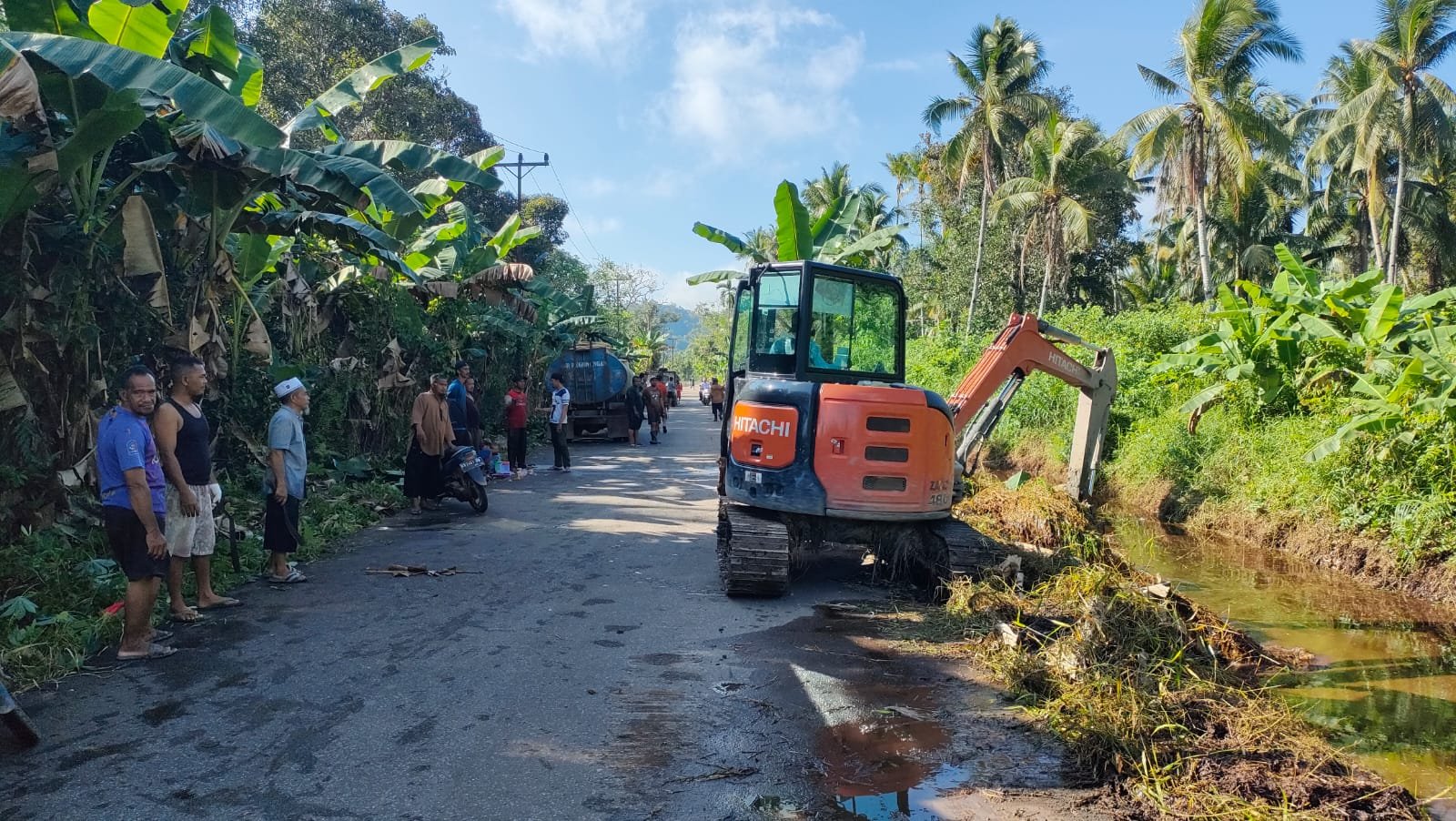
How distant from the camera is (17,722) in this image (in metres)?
4.20

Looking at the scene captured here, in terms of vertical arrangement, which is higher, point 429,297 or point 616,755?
point 429,297

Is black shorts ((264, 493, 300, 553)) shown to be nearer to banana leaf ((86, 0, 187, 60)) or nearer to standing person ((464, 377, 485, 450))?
banana leaf ((86, 0, 187, 60))

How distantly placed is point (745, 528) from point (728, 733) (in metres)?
2.70

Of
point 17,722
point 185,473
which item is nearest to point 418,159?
point 185,473

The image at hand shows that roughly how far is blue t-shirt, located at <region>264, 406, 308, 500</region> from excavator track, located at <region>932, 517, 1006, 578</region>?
5320mm

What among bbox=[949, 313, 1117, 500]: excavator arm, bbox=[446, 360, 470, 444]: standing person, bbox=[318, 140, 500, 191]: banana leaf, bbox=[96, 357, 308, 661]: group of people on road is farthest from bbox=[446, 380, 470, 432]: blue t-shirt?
bbox=[949, 313, 1117, 500]: excavator arm

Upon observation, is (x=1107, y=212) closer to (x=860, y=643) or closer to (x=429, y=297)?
(x=429, y=297)

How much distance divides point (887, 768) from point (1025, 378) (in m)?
7.16

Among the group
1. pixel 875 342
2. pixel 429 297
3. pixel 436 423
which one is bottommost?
pixel 436 423

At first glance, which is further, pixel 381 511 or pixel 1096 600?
pixel 381 511

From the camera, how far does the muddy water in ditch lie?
5.25 meters

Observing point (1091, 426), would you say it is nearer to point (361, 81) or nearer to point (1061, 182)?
point (361, 81)

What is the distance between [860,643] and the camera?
633 cm

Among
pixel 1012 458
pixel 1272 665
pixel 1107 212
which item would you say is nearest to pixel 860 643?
pixel 1272 665
